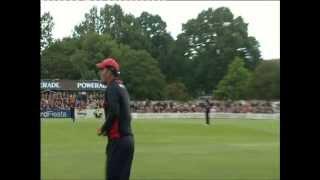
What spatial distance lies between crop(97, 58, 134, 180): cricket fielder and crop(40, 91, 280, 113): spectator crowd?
37336 mm

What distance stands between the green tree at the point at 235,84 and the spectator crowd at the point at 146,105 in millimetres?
8476

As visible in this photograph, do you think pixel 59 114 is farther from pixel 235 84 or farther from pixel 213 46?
pixel 213 46

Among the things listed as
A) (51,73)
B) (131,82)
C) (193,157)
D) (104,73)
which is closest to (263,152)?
(193,157)

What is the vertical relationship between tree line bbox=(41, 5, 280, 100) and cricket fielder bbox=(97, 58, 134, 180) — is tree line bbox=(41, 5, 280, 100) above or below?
above

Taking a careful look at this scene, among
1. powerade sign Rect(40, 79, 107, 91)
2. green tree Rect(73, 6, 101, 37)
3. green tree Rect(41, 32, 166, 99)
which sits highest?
green tree Rect(73, 6, 101, 37)

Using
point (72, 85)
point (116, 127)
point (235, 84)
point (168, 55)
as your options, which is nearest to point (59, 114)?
point (72, 85)

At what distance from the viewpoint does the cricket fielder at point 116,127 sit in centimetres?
578

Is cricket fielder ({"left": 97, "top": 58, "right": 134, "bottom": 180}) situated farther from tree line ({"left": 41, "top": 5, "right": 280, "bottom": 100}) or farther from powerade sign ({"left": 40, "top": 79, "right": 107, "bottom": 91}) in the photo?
tree line ({"left": 41, "top": 5, "right": 280, "bottom": 100})

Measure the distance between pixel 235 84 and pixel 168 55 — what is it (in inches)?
481

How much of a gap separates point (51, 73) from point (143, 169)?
46112 millimetres

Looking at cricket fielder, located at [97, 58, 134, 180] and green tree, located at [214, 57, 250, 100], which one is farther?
green tree, located at [214, 57, 250, 100]

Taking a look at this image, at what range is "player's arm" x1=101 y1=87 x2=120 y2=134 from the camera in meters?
5.73

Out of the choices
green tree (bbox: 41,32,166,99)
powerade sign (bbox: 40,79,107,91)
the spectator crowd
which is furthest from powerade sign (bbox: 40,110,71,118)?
green tree (bbox: 41,32,166,99)

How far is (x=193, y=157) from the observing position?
1586 cm
